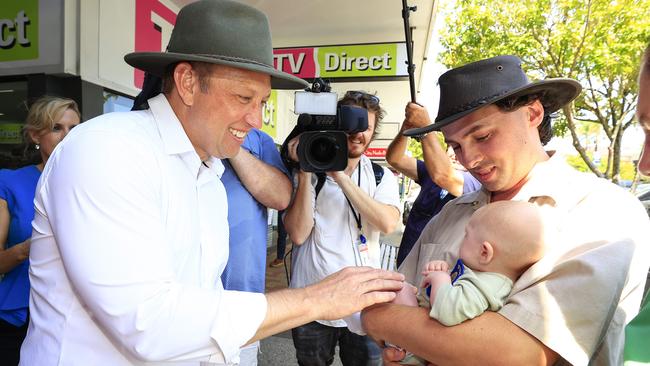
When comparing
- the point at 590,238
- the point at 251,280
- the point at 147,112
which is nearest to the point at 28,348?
the point at 147,112

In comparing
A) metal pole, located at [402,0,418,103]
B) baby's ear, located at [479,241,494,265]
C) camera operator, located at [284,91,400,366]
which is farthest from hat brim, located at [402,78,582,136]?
camera operator, located at [284,91,400,366]

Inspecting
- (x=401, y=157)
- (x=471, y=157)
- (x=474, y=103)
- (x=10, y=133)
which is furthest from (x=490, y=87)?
(x=10, y=133)

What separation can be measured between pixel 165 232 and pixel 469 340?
882 mm

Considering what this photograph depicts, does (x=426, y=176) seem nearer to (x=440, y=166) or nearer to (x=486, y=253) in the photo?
(x=440, y=166)

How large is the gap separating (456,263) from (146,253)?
960 millimetres

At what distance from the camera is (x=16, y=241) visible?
2.03m

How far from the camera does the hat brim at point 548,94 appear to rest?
129cm

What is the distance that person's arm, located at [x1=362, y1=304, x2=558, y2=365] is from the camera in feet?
3.22

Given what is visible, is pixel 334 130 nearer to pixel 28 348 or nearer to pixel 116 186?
pixel 116 186

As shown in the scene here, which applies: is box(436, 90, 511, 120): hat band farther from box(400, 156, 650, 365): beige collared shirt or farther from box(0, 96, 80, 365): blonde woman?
box(0, 96, 80, 365): blonde woman

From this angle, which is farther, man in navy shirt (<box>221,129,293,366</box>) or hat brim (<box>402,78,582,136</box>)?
man in navy shirt (<box>221,129,293,366</box>)

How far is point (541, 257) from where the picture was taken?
1.10 m

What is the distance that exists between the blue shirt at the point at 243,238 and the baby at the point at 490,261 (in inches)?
39.8

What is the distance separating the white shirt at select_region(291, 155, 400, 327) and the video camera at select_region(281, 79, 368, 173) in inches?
18.5
